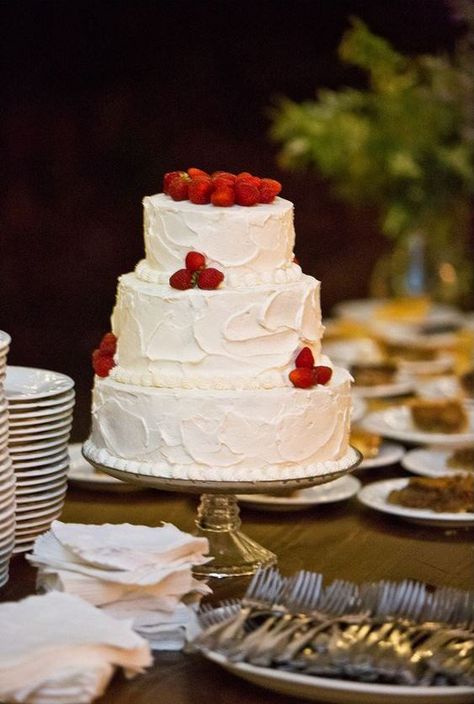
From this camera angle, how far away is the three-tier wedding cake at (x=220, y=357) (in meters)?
2.75

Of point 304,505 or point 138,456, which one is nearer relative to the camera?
point 138,456

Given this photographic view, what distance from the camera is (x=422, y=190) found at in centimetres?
520

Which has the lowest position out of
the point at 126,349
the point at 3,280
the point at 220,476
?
the point at 3,280

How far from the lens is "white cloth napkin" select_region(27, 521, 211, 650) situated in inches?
91.9

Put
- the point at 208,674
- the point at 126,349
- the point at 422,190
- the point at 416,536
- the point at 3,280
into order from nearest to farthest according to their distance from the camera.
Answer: the point at 208,674
the point at 126,349
the point at 416,536
the point at 422,190
the point at 3,280

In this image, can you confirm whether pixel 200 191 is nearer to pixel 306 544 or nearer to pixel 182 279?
pixel 182 279

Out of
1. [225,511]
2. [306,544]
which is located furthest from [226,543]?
[306,544]

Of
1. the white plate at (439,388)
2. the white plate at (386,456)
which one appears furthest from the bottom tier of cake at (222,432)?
the white plate at (439,388)

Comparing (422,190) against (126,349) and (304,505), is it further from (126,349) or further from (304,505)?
(126,349)

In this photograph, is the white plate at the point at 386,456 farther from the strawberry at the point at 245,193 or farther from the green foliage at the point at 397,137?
the green foliage at the point at 397,137

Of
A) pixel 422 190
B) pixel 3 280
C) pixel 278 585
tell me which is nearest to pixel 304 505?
pixel 278 585

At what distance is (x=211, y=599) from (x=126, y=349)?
533 millimetres

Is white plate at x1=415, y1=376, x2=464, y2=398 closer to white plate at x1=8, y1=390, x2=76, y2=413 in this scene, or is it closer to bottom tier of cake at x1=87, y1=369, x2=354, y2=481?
bottom tier of cake at x1=87, y1=369, x2=354, y2=481

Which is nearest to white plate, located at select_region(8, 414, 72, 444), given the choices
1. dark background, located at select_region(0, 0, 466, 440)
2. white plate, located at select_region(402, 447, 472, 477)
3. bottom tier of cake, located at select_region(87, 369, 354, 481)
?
bottom tier of cake, located at select_region(87, 369, 354, 481)
